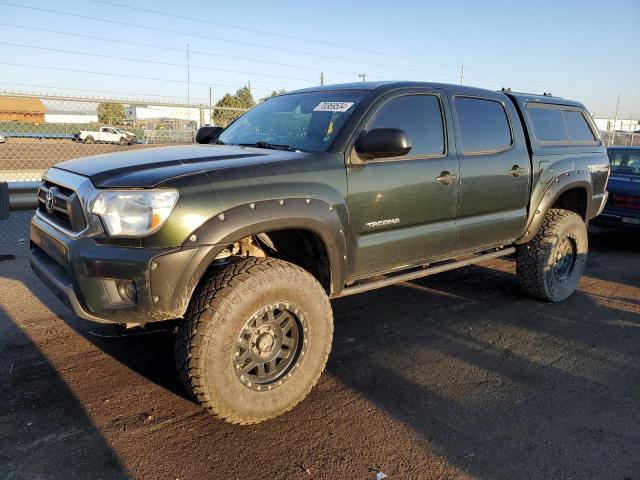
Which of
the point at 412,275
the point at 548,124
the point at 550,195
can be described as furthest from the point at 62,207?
the point at 548,124

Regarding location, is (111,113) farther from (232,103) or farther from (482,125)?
(232,103)

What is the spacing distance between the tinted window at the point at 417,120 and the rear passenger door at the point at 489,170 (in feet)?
0.73

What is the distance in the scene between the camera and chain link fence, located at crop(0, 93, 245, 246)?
25.0ft

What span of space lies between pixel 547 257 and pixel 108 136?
25.4 feet

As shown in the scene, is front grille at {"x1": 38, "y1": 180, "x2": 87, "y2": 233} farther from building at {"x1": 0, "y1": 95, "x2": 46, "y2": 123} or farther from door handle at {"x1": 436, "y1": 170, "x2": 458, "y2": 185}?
building at {"x1": 0, "y1": 95, "x2": 46, "y2": 123}

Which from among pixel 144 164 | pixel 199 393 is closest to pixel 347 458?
pixel 199 393

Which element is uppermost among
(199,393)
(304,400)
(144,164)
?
(144,164)

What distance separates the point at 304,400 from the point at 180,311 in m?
1.04

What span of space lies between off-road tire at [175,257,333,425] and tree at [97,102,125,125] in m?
6.53

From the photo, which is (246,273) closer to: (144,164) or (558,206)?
(144,164)

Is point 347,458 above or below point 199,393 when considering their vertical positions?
below

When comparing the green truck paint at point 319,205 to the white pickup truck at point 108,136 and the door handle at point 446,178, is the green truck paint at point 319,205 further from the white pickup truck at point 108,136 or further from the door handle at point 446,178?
the white pickup truck at point 108,136

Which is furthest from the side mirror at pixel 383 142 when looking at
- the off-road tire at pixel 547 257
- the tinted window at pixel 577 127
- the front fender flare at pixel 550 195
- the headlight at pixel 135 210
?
the tinted window at pixel 577 127

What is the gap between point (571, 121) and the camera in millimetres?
5352
